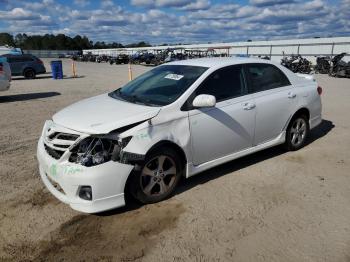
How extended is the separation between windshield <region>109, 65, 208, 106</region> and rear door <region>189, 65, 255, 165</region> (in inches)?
8.9

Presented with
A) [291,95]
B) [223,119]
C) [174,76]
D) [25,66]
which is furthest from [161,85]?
[25,66]

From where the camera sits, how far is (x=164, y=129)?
424cm

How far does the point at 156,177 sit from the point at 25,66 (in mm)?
22161

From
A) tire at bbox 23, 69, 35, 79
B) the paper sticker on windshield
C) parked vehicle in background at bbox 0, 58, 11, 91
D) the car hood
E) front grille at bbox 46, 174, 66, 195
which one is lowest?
tire at bbox 23, 69, 35, 79

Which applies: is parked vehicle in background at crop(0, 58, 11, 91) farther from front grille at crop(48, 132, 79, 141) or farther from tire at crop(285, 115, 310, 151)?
tire at crop(285, 115, 310, 151)

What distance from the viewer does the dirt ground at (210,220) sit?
3.42 meters

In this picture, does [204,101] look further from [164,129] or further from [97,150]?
[97,150]

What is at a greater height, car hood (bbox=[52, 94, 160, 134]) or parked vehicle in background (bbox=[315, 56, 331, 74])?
car hood (bbox=[52, 94, 160, 134])

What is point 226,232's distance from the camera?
3734 millimetres

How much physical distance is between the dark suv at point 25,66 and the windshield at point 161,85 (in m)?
20.4

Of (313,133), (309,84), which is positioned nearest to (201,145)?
(309,84)

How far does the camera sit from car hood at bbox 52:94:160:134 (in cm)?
397

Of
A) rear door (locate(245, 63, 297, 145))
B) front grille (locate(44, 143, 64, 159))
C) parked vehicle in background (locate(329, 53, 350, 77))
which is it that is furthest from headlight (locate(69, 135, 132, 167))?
parked vehicle in background (locate(329, 53, 350, 77))

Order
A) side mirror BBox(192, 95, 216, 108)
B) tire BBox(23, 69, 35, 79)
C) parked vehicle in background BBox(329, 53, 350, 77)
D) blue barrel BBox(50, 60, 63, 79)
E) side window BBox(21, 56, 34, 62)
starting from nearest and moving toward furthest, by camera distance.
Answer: side mirror BBox(192, 95, 216, 108)
parked vehicle in background BBox(329, 53, 350, 77)
blue barrel BBox(50, 60, 63, 79)
side window BBox(21, 56, 34, 62)
tire BBox(23, 69, 35, 79)
